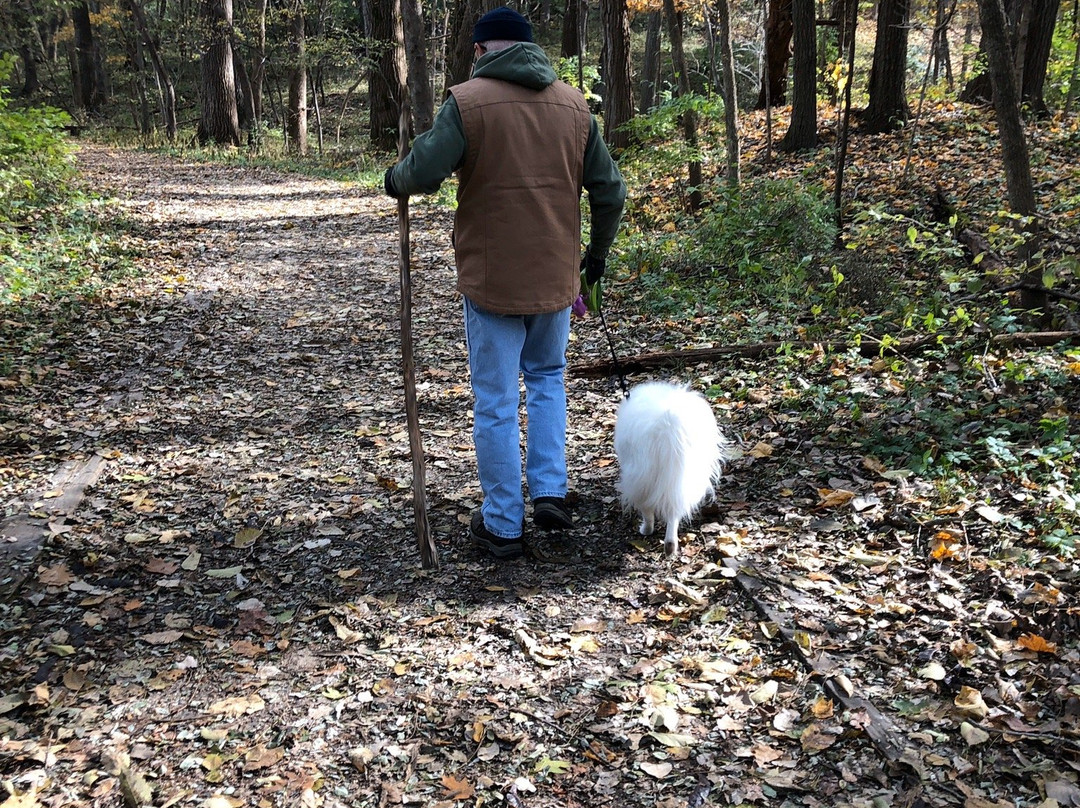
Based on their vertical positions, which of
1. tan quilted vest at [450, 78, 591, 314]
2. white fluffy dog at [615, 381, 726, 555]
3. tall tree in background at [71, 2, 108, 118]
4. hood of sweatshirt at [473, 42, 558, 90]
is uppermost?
tall tree in background at [71, 2, 108, 118]

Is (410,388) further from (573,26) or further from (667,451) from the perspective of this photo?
(573,26)

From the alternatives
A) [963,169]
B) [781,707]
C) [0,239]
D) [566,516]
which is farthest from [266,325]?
[963,169]

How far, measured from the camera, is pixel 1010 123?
19.5ft

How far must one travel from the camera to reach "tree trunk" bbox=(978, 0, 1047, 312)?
19.0ft

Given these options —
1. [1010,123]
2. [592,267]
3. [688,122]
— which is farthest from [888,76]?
[592,267]

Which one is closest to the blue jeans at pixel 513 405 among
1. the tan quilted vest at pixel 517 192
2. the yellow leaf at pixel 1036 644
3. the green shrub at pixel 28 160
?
the tan quilted vest at pixel 517 192

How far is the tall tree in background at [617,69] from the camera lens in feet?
47.1

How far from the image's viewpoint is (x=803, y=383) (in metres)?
5.69

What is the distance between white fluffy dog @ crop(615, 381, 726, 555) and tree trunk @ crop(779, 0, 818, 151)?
36.9ft

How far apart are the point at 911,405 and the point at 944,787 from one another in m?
3.08

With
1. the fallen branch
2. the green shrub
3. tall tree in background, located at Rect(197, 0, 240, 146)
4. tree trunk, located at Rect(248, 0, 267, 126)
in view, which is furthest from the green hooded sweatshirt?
tree trunk, located at Rect(248, 0, 267, 126)

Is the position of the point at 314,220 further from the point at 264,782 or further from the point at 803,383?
the point at 264,782

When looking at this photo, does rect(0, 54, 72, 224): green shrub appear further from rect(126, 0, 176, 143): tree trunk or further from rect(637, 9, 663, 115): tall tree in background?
rect(637, 9, 663, 115): tall tree in background

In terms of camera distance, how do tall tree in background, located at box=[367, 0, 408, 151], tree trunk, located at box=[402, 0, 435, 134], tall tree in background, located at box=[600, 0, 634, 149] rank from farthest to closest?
tall tree in background, located at box=[367, 0, 408, 151], tall tree in background, located at box=[600, 0, 634, 149], tree trunk, located at box=[402, 0, 435, 134]
